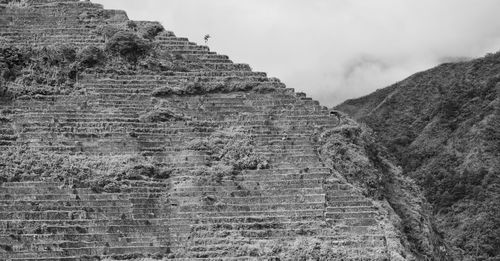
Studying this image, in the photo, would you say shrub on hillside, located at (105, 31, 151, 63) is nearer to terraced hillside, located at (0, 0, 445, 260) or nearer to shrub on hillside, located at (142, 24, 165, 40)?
terraced hillside, located at (0, 0, 445, 260)

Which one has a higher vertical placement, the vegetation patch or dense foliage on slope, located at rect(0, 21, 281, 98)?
dense foliage on slope, located at rect(0, 21, 281, 98)

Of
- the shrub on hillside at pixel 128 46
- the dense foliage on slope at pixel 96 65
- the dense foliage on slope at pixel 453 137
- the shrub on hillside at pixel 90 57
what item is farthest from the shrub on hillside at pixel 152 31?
the dense foliage on slope at pixel 453 137

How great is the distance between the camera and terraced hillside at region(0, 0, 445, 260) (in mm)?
14219

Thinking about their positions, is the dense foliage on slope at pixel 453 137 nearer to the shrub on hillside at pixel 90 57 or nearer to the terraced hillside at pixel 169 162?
the terraced hillside at pixel 169 162

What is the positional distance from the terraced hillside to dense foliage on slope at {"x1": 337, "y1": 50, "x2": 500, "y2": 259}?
11796 mm

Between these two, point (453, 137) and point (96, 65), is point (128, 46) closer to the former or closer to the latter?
point (96, 65)

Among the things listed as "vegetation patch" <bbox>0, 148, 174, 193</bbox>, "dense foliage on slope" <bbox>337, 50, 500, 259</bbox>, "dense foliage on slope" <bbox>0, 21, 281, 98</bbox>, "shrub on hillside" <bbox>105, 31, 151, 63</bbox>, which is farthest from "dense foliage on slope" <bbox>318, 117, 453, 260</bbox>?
"dense foliage on slope" <bbox>337, 50, 500, 259</bbox>

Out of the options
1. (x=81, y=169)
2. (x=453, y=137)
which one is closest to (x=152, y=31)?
(x=81, y=169)

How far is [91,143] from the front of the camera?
50.8 feet

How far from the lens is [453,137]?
3325 cm

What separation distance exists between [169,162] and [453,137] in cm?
2075

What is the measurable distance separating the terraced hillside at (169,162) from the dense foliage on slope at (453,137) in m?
11.8

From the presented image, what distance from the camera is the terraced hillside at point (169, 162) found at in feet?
46.6

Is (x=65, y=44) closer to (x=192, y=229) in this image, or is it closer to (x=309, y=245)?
(x=192, y=229)
